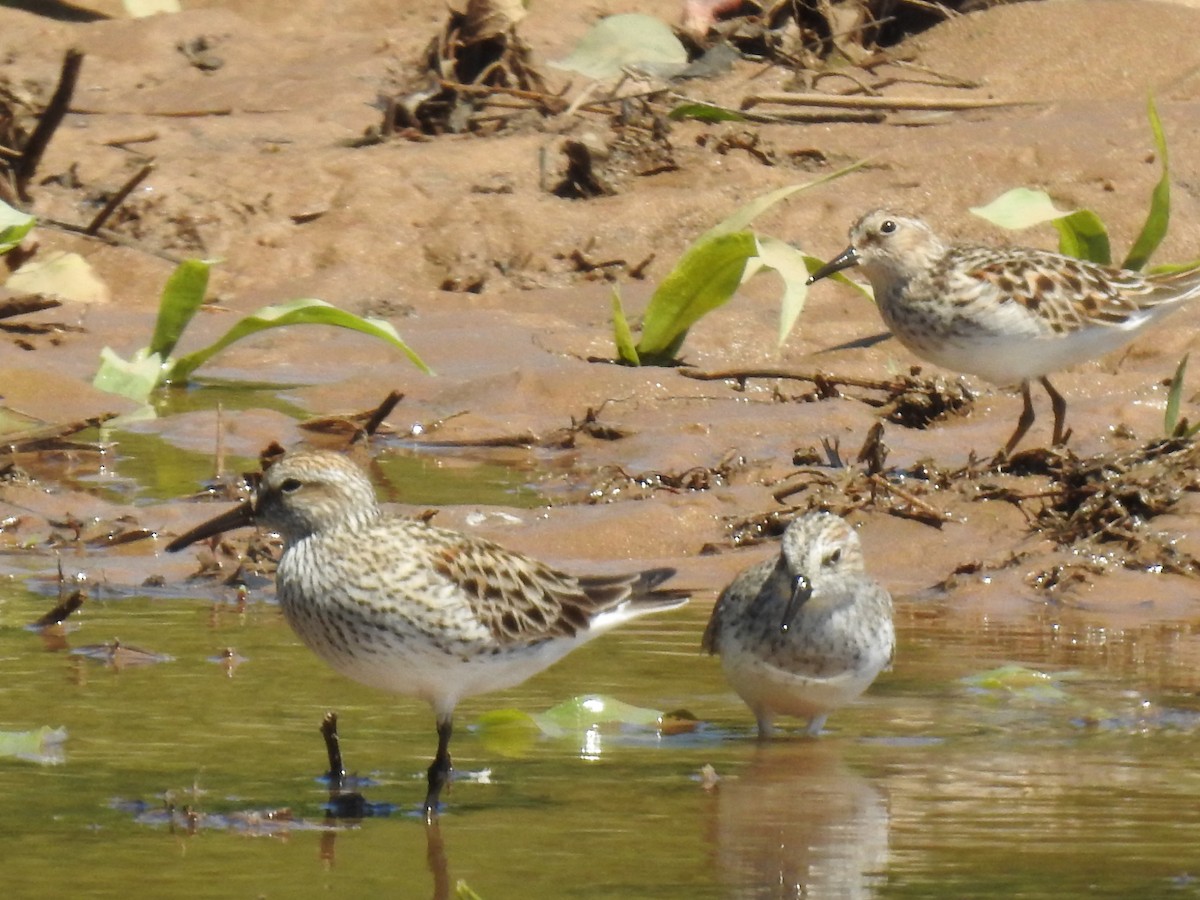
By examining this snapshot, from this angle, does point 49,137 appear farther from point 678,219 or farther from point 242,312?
point 678,219

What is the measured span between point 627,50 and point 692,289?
3.94 metres

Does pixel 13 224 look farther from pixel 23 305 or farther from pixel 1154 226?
pixel 1154 226

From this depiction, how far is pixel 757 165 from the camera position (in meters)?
13.9

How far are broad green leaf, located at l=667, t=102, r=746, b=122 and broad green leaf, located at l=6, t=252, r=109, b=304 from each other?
3536 mm

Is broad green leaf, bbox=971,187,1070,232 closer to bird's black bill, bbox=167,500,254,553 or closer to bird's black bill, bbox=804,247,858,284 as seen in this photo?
bird's black bill, bbox=804,247,858,284

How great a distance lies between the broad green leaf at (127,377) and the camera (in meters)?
10.6

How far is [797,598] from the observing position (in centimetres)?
634

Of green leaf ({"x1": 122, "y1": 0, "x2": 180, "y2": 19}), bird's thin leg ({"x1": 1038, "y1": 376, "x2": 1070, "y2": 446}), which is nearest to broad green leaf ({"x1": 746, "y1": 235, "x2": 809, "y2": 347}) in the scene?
bird's thin leg ({"x1": 1038, "y1": 376, "x2": 1070, "y2": 446})

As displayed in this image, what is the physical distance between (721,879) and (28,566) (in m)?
4.26

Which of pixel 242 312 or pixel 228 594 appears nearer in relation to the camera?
pixel 228 594

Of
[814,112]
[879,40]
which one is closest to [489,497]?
[814,112]

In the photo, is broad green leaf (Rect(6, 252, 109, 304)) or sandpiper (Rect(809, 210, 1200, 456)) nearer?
sandpiper (Rect(809, 210, 1200, 456))

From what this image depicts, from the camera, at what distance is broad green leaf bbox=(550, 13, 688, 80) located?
14.2 m

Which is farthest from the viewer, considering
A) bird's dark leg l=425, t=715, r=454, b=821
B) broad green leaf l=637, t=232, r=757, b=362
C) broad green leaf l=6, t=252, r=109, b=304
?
broad green leaf l=6, t=252, r=109, b=304
